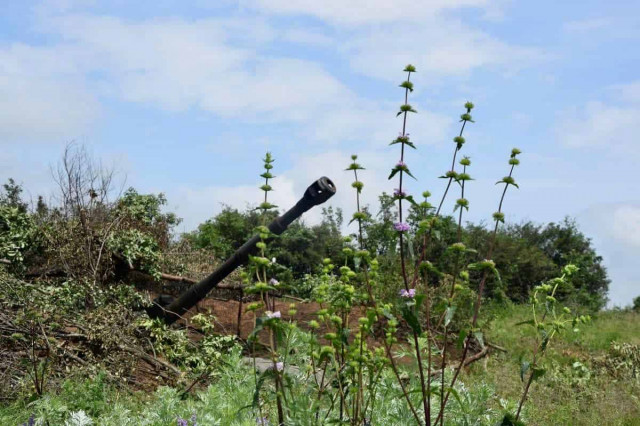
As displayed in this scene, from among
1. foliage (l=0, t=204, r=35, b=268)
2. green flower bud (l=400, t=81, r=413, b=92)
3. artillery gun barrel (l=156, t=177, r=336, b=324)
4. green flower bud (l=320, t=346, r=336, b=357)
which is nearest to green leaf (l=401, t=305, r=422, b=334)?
green flower bud (l=320, t=346, r=336, b=357)

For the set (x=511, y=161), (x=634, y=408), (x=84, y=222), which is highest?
(x=84, y=222)

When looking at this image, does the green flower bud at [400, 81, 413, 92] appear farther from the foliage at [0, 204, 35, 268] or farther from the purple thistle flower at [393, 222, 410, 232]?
the foliage at [0, 204, 35, 268]

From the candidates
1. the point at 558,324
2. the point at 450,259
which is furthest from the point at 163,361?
the point at 450,259

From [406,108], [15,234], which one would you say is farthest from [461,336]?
[15,234]

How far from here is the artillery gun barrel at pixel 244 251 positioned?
871 cm

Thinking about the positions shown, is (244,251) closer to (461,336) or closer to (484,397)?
(484,397)

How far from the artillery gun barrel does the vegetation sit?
0.20m

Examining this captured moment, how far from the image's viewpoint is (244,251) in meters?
9.04

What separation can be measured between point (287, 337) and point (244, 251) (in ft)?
18.1

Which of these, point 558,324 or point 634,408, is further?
point 634,408

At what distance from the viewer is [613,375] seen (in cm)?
923

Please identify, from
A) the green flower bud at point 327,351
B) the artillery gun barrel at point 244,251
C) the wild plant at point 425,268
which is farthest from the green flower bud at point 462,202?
the artillery gun barrel at point 244,251

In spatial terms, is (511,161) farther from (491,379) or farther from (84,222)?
(84,222)

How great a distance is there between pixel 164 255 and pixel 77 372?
4749 millimetres
